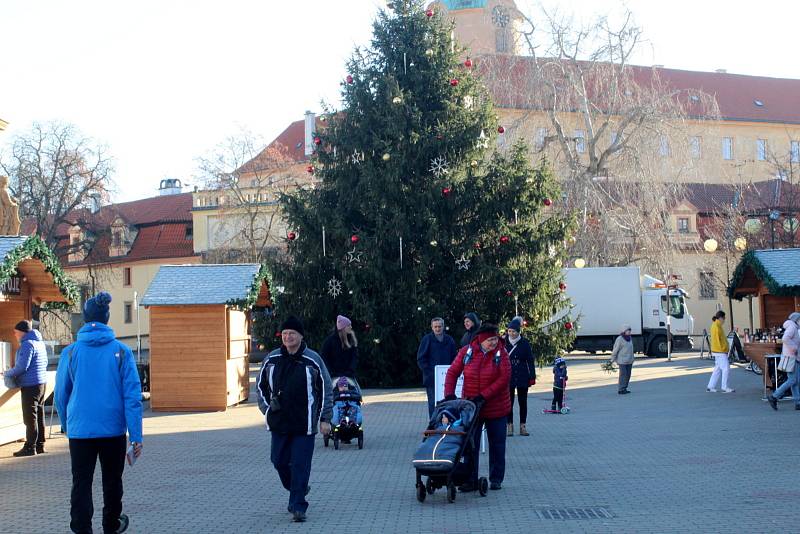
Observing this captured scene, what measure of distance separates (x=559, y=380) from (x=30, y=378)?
1029 cm

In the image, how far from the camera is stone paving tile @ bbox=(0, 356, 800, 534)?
9.96 metres

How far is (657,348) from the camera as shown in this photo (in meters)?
49.8

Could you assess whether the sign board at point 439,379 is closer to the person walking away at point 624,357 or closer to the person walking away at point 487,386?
the person walking away at point 487,386

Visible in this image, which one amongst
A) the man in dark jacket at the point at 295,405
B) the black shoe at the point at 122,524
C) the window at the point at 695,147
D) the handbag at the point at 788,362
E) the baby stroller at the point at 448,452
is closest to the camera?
the black shoe at the point at 122,524

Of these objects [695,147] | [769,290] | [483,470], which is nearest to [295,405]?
[483,470]

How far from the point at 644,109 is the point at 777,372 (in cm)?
2112

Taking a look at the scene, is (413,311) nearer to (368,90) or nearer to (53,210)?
(368,90)

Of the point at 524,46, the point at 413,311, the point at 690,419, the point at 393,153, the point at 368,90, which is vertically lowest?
the point at 690,419

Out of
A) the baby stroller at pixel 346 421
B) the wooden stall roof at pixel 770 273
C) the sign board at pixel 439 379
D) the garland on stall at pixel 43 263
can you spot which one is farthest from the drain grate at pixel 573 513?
the wooden stall roof at pixel 770 273

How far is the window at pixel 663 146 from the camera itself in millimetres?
42719

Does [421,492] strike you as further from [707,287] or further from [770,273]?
[707,287]

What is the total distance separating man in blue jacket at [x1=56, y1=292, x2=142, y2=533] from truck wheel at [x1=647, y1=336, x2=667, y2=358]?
42.9 meters

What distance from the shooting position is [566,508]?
34.8 feet

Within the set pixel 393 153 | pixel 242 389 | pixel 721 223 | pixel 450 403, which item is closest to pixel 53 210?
pixel 393 153
